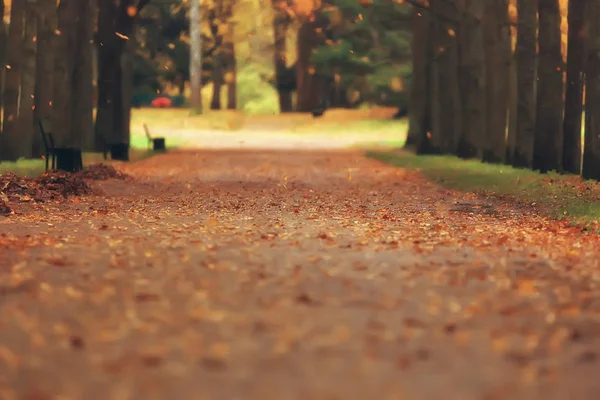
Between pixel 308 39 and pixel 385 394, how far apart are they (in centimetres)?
7397

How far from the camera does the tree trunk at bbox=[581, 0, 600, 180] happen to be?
27.5m

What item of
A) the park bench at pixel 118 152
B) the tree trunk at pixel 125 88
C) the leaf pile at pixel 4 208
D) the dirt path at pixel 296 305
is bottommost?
the park bench at pixel 118 152

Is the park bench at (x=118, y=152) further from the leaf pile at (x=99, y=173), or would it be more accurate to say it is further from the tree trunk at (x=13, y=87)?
the leaf pile at (x=99, y=173)

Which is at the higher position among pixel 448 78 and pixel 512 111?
pixel 448 78

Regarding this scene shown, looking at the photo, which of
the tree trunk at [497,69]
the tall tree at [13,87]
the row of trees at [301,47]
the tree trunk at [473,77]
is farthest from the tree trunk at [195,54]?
the tree trunk at [497,69]

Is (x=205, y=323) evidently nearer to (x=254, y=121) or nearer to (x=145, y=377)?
(x=145, y=377)

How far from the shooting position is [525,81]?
105ft

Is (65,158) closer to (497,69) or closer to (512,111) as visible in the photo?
(512,111)

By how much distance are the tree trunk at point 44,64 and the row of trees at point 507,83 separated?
11901 mm

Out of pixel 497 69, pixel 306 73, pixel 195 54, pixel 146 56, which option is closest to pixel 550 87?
pixel 497 69

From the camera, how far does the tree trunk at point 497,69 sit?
35594 mm

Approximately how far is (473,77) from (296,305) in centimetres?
2880

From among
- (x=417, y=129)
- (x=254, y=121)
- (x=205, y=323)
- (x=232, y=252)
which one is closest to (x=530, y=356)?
(x=205, y=323)

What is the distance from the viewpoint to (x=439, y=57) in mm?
43281
